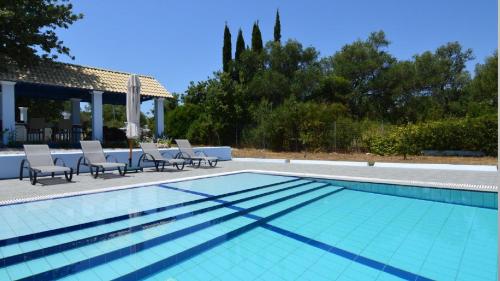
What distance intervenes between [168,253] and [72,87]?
44.3ft

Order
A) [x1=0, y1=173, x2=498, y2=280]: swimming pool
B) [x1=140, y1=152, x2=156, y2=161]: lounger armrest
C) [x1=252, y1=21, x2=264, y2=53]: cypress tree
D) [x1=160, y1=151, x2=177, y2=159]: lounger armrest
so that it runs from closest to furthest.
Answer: [x1=0, y1=173, x2=498, y2=280]: swimming pool < [x1=140, y1=152, x2=156, y2=161]: lounger armrest < [x1=160, y1=151, x2=177, y2=159]: lounger armrest < [x1=252, y1=21, x2=264, y2=53]: cypress tree

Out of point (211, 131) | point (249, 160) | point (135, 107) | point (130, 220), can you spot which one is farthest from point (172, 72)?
point (130, 220)

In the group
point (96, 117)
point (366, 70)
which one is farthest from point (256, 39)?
point (96, 117)

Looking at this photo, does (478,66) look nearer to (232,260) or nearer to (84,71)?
(84,71)

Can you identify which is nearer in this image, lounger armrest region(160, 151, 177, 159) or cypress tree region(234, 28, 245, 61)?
lounger armrest region(160, 151, 177, 159)

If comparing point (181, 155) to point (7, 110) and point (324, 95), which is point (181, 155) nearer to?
point (7, 110)

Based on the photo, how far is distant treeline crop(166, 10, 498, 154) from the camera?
1917 cm

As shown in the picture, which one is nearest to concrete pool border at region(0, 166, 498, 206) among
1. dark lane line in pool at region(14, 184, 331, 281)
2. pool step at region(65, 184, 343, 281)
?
dark lane line in pool at region(14, 184, 331, 281)

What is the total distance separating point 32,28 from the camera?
15156 mm

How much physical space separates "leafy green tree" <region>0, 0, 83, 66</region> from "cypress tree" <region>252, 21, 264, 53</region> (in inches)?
631

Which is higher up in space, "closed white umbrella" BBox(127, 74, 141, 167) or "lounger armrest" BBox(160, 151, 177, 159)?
"closed white umbrella" BBox(127, 74, 141, 167)

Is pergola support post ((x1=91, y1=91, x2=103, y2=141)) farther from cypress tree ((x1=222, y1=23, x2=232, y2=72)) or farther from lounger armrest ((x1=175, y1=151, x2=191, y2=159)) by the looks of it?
cypress tree ((x1=222, y1=23, x2=232, y2=72))

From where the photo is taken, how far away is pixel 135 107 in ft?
36.5

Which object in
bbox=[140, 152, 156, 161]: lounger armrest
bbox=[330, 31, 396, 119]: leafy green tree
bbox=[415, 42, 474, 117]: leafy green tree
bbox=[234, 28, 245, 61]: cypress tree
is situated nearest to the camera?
bbox=[140, 152, 156, 161]: lounger armrest
